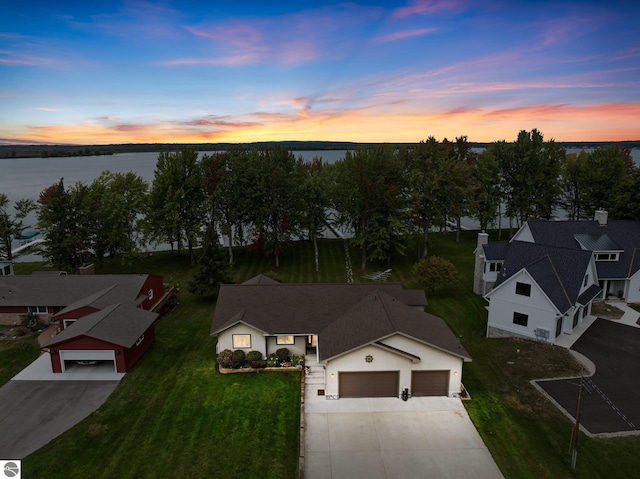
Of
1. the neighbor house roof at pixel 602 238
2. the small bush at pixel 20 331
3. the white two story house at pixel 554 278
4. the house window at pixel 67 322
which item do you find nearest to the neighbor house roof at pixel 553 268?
the white two story house at pixel 554 278

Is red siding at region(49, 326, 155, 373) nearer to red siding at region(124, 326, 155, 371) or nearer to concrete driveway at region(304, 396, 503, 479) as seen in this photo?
red siding at region(124, 326, 155, 371)

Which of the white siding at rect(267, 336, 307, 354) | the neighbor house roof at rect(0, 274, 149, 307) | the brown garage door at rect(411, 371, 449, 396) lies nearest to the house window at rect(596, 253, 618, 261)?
the brown garage door at rect(411, 371, 449, 396)

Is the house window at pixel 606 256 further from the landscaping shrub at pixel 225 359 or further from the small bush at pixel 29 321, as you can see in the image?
the small bush at pixel 29 321

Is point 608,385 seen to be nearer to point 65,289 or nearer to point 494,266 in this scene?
point 494,266

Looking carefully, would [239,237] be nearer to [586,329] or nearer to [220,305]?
[220,305]

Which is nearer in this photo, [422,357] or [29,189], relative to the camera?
[422,357]

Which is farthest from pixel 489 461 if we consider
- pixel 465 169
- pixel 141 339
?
A: pixel 465 169
